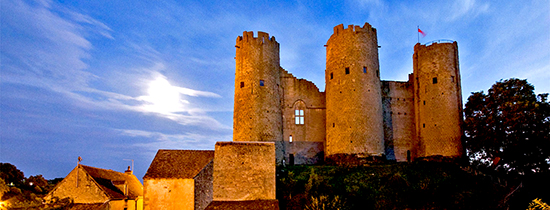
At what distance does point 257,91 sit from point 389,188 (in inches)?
544

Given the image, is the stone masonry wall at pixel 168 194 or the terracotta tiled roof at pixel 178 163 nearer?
the stone masonry wall at pixel 168 194

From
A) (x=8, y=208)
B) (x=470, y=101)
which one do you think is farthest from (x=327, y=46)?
(x=8, y=208)

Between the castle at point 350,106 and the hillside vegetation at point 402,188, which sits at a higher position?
the castle at point 350,106

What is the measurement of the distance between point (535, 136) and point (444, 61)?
32.1ft

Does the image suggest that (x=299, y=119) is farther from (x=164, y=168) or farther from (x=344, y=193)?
(x=164, y=168)

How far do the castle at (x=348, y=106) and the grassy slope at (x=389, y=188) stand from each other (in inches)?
151

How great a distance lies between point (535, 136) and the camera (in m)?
29.6

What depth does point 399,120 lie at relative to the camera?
127 ft

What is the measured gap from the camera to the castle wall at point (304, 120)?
3748cm

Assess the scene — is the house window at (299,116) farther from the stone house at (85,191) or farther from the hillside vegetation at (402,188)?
the stone house at (85,191)

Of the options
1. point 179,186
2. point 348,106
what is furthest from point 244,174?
point 348,106

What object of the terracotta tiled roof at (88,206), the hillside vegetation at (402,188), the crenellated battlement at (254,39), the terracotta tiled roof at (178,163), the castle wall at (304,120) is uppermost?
the crenellated battlement at (254,39)

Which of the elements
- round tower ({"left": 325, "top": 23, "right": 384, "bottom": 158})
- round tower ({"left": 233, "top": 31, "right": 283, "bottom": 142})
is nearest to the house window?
round tower ({"left": 233, "top": 31, "right": 283, "bottom": 142})

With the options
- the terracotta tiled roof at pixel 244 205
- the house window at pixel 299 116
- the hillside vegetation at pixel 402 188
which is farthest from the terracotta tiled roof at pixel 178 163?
the house window at pixel 299 116
